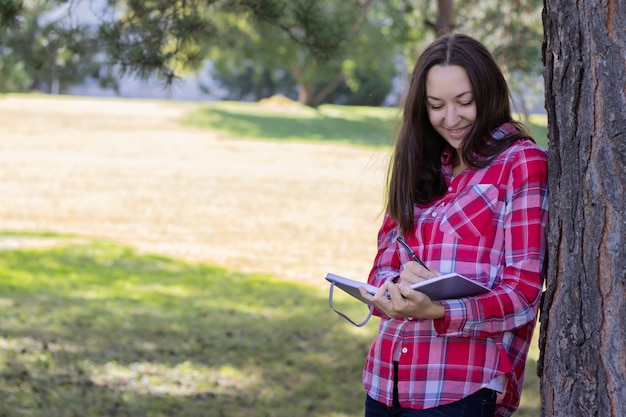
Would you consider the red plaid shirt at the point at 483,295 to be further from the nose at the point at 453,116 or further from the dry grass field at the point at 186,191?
the dry grass field at the point at 186,191

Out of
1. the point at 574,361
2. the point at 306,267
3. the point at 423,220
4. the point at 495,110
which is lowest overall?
the point at 306,267

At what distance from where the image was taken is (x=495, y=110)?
6.98 feet

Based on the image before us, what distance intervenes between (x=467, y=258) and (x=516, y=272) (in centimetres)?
13

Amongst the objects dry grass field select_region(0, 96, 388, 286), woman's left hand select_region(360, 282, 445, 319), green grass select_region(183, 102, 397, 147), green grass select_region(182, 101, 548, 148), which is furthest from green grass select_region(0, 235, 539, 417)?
green grass select_region(182, 101, 548, 148)

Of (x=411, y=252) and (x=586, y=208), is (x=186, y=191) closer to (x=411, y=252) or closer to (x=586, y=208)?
(x=411, y=252)

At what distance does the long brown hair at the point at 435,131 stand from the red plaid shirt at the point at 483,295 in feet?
0.16

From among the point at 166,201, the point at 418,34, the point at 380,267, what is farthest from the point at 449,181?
the point at 166,201

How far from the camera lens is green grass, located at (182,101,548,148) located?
26.8 metres

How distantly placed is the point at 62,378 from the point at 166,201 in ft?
33.8

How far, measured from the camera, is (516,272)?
1.97 m

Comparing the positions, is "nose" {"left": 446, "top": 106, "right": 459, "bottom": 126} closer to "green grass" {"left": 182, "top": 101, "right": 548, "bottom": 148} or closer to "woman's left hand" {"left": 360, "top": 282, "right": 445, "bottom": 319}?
"woman's left hand" {"left": 360, "top": 282, "right": 445, "bottom": 319}

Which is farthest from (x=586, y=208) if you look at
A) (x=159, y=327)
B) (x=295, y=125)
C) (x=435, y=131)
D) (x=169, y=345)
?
(x=295, y=125)

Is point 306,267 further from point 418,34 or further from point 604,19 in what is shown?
point 604,19

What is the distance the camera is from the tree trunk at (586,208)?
1.87 m
